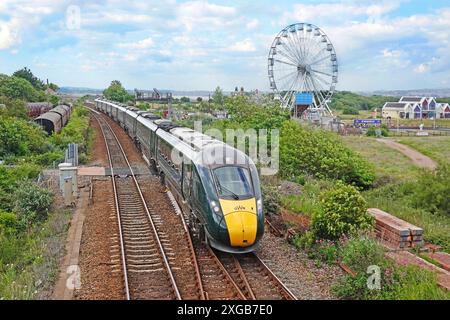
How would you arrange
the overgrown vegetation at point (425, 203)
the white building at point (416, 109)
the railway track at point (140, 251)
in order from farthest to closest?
the white building at point (416, 109) < the overgrown vegetation at point (425, 203) < the railway track at point (140, 251)

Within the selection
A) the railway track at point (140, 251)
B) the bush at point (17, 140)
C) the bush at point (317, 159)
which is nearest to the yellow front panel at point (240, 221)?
the railway track at point (140, 251)

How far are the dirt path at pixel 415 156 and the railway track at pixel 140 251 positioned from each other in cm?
2169

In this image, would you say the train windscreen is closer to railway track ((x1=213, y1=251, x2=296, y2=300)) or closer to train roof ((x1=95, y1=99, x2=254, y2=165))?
train roof ((x1=95, y1=99, x2=254, y2=165))

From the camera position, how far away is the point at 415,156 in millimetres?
39906

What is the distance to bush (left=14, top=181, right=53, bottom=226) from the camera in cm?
1641

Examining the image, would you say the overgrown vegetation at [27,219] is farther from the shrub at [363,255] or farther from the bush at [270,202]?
the shrub at [363,255]

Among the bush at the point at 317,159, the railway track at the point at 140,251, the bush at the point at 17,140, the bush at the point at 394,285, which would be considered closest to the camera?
the bush at the point at 394,285

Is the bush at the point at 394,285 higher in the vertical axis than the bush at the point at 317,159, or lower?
lower

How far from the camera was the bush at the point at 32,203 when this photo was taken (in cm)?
1641

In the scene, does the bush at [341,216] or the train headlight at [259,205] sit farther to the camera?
the bush at [341,216]

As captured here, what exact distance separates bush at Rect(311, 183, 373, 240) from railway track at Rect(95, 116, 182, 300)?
3811 mm

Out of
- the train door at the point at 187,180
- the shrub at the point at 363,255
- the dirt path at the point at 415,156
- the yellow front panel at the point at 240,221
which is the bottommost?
the dirt path at the point at 415,156

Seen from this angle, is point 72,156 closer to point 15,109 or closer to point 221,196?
point 221,196
